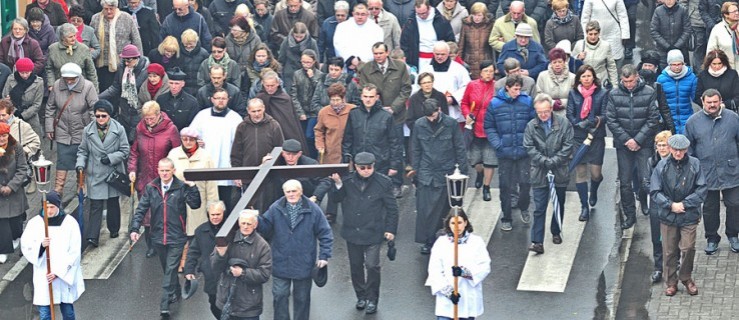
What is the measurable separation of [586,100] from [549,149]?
4.13ft

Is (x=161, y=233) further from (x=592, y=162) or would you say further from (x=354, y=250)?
(x=592, y=162)

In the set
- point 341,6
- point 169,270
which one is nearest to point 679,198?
point 169,270

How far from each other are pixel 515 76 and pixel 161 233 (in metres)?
4.84

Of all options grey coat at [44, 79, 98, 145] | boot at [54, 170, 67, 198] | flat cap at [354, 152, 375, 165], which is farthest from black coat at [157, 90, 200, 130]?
flat cap at [354, 152, 375, 165]

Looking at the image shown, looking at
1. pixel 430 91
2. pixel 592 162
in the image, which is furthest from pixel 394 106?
pixel 592 162

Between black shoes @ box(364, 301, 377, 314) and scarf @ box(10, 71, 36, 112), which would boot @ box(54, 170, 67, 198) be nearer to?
scarf @ box(10, 71, 36, 112)

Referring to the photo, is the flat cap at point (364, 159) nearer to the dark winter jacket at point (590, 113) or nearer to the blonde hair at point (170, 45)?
the dark winter jacket at point (590, 113)

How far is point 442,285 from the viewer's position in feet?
58.9

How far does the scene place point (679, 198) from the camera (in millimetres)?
19562

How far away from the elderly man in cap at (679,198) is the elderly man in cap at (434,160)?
104 inches

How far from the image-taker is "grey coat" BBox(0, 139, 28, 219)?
2159cm

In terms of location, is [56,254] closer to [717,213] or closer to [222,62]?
[222,62]

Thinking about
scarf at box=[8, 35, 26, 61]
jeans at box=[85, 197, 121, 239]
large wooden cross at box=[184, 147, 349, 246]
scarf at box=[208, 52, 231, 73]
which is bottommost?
jeans at box=[85, 197, 121, 239]

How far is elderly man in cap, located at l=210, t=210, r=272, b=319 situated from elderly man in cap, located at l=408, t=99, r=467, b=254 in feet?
11.4
